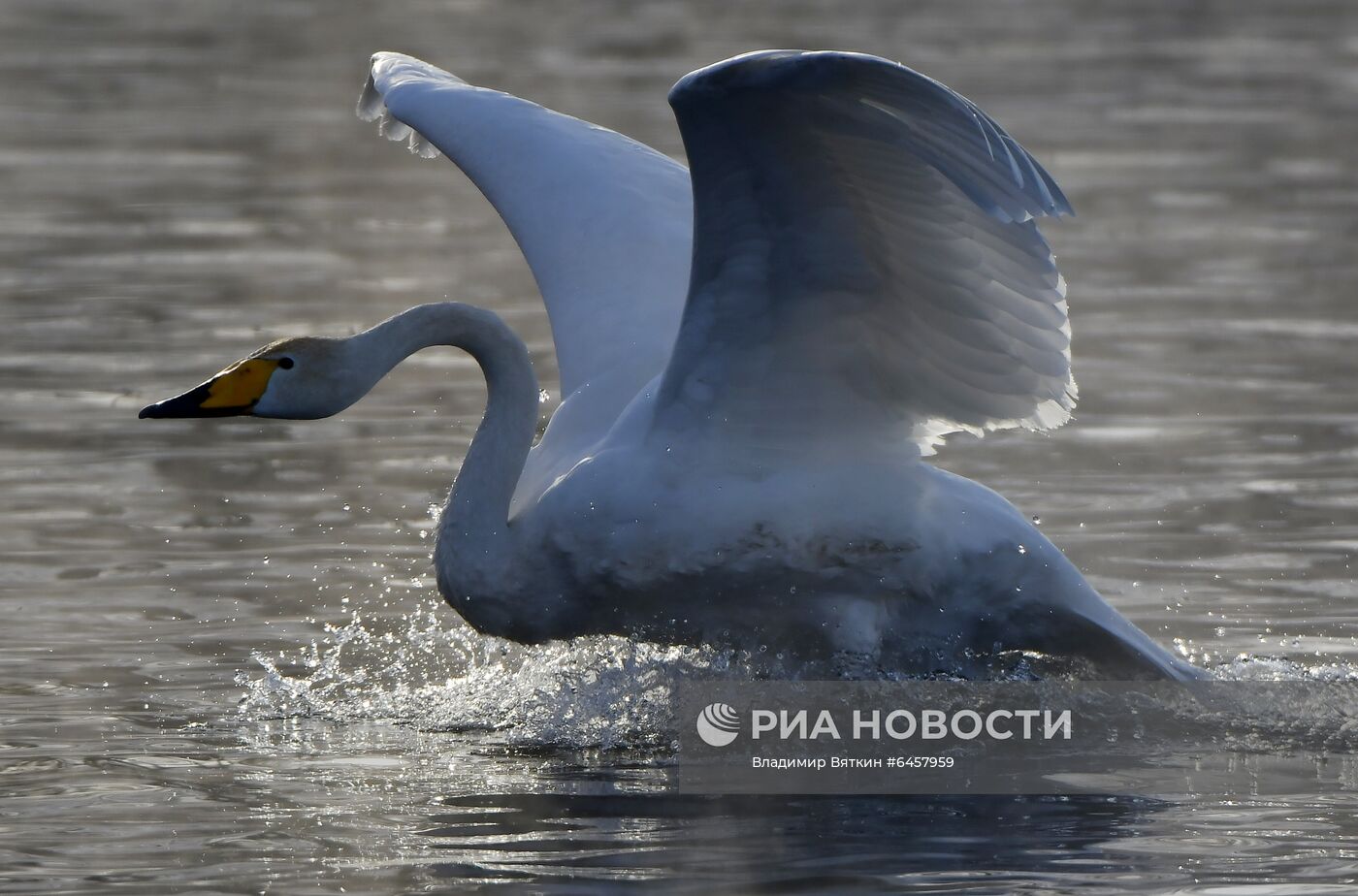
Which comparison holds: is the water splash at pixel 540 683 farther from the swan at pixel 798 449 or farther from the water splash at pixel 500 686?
the swan at pixel 798 449

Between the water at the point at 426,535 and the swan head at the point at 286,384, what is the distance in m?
0.90

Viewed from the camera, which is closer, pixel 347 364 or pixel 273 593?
pixel 347 364

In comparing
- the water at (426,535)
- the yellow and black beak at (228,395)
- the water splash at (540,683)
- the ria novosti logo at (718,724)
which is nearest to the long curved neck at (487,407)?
the yellow and black beak at (228,395)

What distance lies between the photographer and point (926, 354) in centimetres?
738

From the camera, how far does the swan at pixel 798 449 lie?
702cm

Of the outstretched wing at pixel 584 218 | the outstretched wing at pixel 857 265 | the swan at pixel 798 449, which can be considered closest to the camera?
the outstretched wing at pixel 857 265

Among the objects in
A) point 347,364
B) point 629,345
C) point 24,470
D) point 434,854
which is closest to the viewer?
point 434,854

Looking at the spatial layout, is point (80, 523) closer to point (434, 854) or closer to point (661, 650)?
point (661, 650)

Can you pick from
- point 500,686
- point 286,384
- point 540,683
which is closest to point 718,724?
point 540,683

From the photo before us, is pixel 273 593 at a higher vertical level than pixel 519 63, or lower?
lower

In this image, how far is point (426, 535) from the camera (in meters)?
9.58

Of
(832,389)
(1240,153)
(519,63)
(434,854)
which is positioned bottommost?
(434,854)

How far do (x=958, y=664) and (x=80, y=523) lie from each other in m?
3.77

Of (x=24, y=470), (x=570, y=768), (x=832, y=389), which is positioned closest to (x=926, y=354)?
(x=832, y=389)
